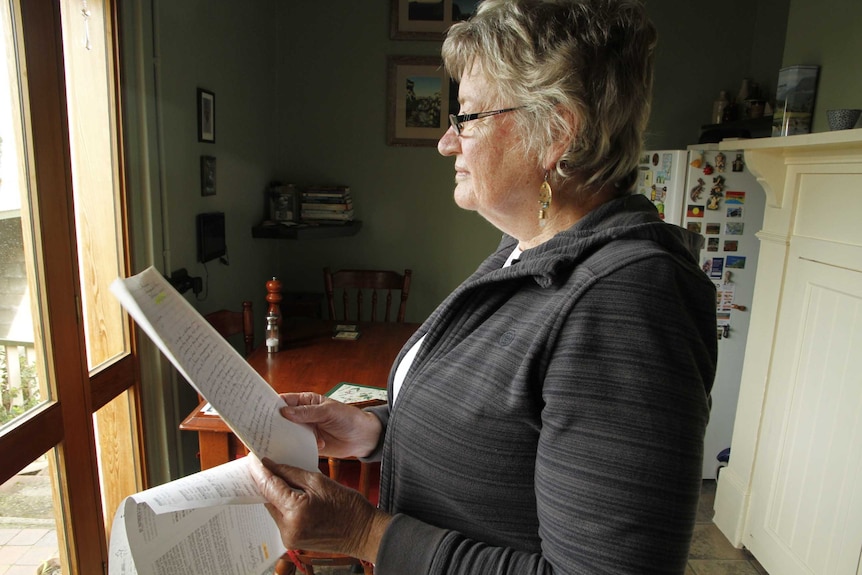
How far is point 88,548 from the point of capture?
1552mm

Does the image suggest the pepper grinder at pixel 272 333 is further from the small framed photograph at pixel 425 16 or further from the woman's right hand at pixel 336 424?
the small framed photograph at pixel 425 16

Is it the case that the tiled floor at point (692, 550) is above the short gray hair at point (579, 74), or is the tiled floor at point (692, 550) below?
below

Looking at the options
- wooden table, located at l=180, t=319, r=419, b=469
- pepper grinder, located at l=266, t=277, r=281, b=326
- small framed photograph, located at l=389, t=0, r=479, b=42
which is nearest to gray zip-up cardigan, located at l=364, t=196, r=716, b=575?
wooden table, located at l=180, t=319, r=419, b=469

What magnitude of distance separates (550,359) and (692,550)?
7.42 feet

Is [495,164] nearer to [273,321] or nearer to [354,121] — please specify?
[273,321]

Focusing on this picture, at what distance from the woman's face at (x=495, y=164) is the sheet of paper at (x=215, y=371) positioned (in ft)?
1.43

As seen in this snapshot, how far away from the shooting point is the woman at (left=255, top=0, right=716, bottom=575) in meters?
0.54

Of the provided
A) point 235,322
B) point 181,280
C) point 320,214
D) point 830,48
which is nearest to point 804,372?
point 830,48

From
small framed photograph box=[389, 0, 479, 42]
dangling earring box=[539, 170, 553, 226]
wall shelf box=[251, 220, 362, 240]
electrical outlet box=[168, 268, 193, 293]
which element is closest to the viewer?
dangling earring box=[539, 170, 553, 226]

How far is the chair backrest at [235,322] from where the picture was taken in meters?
2.15

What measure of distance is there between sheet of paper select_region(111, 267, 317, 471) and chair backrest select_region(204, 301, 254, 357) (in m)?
1.42

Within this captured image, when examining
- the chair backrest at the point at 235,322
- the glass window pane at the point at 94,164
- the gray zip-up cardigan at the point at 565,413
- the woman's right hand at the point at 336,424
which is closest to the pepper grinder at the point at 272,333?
the chair backrest at the point at 235,322

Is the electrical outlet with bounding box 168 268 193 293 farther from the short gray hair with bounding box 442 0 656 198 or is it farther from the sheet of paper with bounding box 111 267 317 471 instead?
the short gray hair with bounding box 442 0 656 198

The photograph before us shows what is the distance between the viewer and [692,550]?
7.72 ft
